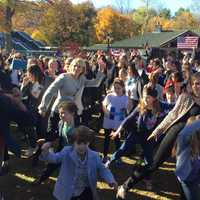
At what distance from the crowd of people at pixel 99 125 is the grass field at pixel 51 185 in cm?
16

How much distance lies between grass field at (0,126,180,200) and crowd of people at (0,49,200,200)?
0.52 feet

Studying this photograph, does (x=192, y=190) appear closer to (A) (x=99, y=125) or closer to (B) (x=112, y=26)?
(A) (x=99, y=125)

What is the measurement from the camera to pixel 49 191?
697cm

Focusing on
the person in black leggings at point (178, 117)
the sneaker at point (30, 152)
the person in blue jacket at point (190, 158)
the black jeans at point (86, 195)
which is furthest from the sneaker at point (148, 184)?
the sneaker at point (30, 152)

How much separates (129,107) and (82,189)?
12.1ft

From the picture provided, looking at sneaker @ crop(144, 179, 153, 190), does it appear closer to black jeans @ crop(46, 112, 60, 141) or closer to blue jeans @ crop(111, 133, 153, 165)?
blue jeans @ crop(111, 133, 153, 165)

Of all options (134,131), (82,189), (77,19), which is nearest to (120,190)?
(134,131)

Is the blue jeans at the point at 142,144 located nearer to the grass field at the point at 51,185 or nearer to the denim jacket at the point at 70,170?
the grass field at the point at 51,185

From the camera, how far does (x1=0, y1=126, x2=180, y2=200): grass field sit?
22.4ft

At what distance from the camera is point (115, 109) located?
26.7ft

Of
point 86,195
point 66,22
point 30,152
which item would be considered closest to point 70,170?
point 86,195

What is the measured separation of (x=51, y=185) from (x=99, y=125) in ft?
14.4

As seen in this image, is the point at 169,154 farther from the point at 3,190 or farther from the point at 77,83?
the point at 3,190

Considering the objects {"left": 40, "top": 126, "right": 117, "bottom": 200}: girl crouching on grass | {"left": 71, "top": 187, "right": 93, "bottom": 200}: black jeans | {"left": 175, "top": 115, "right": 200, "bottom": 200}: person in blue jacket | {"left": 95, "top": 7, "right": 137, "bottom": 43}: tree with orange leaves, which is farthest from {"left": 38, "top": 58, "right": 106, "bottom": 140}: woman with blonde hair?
{"left": 95, "top": 7, "right": 137, "bottom": 43}: tree with orange leaves
